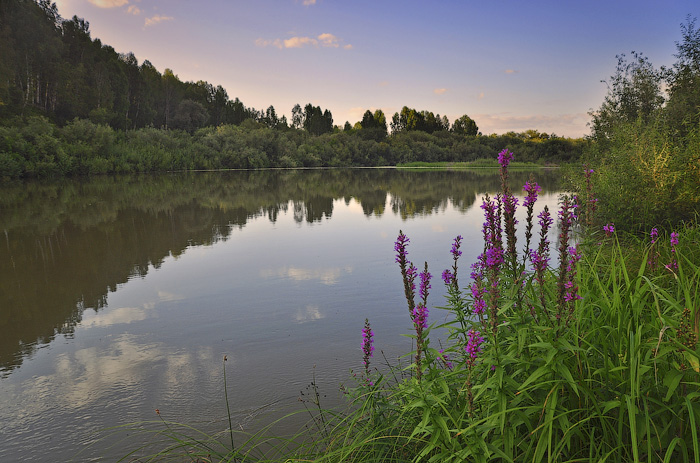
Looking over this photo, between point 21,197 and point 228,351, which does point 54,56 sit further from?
point 228,351

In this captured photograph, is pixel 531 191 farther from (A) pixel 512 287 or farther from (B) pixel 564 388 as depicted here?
(B) pixel 564 388

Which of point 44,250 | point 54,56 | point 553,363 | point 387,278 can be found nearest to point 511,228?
point 553,363

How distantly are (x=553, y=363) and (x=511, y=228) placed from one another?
1.08 meters

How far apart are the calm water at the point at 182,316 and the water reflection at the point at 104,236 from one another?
2.8 inches

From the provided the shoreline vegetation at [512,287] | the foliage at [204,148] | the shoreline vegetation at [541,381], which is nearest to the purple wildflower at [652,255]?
the shoreline vegetation at [512,287]

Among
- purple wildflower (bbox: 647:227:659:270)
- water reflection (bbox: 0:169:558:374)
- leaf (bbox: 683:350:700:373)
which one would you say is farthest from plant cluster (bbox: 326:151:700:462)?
water reflection (bbox: 0:169:558:374)

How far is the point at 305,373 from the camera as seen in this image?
5449 millimetres

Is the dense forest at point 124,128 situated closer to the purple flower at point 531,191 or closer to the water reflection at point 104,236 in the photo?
the water reflection at point 104,236

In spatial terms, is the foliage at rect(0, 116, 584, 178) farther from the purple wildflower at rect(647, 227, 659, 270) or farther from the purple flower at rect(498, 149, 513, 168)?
the purple wildflower at rect(647, 227, 659, 270)

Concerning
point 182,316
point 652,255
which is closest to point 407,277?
point 652,255

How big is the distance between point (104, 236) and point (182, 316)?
9383 mm

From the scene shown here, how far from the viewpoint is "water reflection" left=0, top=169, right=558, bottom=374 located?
7789 mm

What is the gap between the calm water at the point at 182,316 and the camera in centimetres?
476

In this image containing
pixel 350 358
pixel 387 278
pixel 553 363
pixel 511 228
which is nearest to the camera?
pixel 553 363
